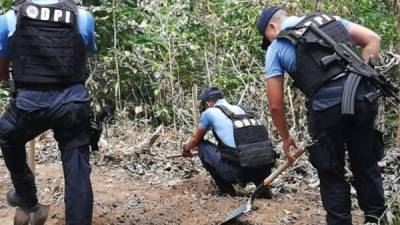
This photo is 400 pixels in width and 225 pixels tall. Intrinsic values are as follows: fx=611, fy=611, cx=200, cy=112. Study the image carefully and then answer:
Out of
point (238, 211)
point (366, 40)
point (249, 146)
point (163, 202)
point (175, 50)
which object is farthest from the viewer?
point (175, 50)

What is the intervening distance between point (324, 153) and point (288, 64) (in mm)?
620

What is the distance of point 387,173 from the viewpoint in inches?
234

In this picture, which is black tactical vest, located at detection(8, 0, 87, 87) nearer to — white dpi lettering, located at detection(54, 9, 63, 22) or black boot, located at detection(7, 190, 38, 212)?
white dpi lettering, located at detection(54, 9, 63, 22)

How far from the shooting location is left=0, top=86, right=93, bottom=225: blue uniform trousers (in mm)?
3934

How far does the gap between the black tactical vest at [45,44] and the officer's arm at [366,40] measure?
5.95 feet

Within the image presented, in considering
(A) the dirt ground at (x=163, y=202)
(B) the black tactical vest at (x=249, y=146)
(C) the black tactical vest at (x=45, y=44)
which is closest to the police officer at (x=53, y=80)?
(C) the black tactical vest at (x=45, y=44)

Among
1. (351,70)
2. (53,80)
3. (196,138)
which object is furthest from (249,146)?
(53,80)

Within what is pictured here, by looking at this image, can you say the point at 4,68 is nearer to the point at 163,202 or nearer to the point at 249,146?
the point at 163,202

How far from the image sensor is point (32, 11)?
12.6ft

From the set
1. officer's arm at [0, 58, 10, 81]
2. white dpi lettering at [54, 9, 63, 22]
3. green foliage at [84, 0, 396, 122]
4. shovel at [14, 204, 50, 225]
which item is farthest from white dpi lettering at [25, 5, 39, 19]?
green foliage at [84, 0, 396, 122]

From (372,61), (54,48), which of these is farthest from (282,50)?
(54,48)

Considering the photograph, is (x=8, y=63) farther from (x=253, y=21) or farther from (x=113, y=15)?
(x=253, y=21)

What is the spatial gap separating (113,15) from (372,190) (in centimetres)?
523

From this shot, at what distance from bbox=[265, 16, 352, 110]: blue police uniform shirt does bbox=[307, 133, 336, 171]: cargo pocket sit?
0.71 feet
